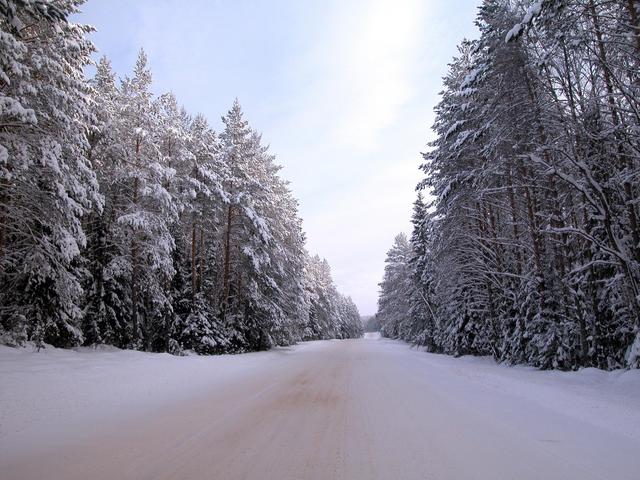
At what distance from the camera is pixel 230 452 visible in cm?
457

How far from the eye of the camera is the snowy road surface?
4043mm

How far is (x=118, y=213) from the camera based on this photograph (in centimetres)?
1834

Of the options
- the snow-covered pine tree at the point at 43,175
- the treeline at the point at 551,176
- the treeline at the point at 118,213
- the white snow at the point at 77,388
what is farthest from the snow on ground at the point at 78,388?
the treeline at the point at 551,176

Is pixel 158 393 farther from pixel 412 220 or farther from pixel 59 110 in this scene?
pixel 412 220

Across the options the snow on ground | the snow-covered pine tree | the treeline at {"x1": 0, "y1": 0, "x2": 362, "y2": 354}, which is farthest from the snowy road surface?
the treeline at {"x1": 0, "y1": 0, "x2": 362, "y2": 354}

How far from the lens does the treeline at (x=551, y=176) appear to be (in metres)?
9.22

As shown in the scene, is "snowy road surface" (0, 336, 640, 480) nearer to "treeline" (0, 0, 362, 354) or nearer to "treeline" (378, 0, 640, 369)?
"treeline" (378, 0, 640, 369)

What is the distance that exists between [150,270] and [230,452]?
577 inches

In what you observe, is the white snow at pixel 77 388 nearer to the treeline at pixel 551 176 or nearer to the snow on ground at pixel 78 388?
the snow on ground at pixel 78 388

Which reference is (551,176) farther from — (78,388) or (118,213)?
(118,213)

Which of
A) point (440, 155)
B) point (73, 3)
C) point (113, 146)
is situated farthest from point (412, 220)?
point (73, 3)

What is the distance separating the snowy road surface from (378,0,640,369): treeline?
2.16 meters

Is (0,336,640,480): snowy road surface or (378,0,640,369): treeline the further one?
(378,0,640,369): treeline

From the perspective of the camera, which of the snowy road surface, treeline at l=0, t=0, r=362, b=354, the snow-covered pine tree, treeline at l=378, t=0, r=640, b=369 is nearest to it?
the snowy road surface
